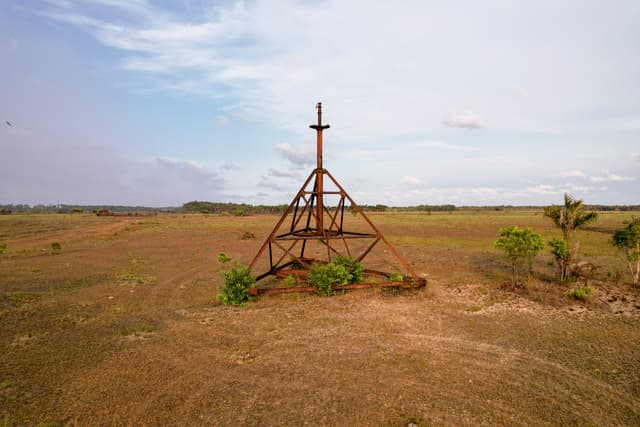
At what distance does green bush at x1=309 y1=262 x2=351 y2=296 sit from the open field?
47 centimetres

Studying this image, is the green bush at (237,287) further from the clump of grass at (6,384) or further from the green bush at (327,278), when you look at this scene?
the clump of grass at (6,384)

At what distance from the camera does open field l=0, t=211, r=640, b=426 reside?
5387mm

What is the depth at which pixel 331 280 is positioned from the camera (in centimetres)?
1172

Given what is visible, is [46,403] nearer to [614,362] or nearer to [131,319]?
[131,319]

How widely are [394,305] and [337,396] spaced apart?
5453 millimetres

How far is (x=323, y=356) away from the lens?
7.25 m

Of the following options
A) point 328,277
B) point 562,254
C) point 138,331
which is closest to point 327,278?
point 328,277

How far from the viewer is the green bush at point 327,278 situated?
1171cm

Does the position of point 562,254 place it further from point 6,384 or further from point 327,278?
point 6,384

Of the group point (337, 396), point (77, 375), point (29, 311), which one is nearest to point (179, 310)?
point (77, 375)

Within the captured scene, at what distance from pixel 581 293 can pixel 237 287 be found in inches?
456

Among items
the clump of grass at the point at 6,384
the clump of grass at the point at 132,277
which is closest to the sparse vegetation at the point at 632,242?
the clump of grass at the point at 6,384

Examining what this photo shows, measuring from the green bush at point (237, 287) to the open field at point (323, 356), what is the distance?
0.47m

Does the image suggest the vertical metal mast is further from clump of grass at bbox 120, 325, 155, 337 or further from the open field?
clump of grass at bbox 120, 325, 155, 337
